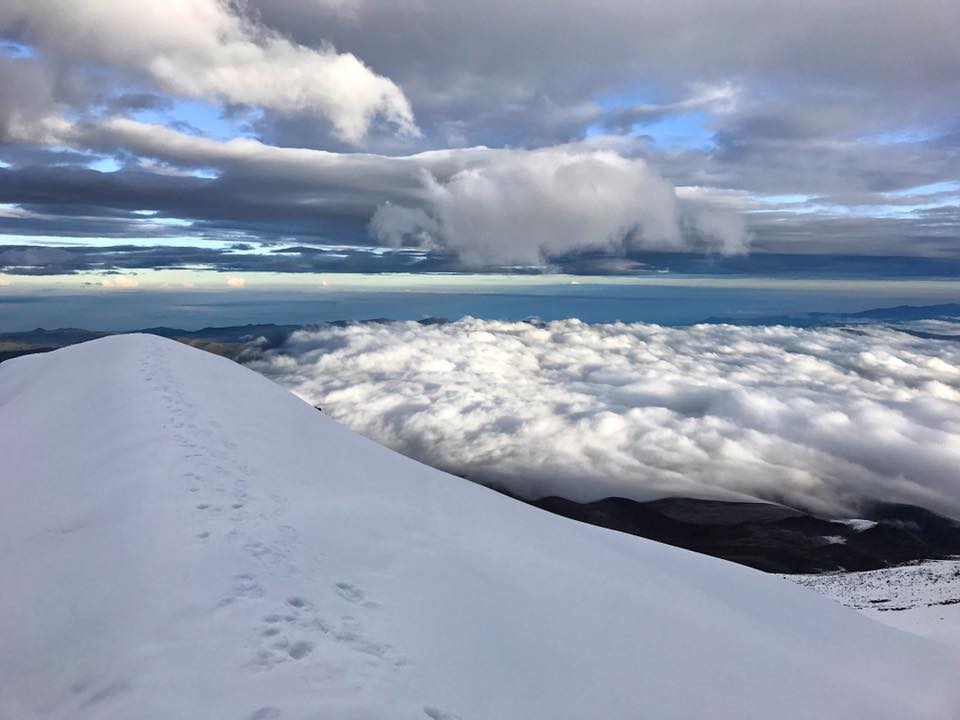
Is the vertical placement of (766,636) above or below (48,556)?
below

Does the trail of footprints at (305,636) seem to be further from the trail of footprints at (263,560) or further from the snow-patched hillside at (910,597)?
the snow-patched hillside at (910,597)

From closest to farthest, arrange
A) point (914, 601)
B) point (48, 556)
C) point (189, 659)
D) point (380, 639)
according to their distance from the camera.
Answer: point (189, 659), point (380, 639), point (48, 556), point (914, 601)

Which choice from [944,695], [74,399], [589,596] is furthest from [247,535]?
[944,695]

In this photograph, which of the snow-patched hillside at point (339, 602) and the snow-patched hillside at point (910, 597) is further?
the snow-patched hillside at point (910, 597)

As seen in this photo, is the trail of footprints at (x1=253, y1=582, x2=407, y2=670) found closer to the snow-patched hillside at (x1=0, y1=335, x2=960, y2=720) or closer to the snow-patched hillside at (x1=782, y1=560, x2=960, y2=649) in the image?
the snow-patched hillside at (x1=0, y1=335, x2=960, y2=720)

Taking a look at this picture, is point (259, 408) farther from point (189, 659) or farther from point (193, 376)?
point (189, 659)

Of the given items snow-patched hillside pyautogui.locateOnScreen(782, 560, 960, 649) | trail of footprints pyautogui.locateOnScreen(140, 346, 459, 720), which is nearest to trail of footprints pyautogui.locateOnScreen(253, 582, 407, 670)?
trail of footprints pyautogui.locateOnScreen(140, 346, 459, 720)

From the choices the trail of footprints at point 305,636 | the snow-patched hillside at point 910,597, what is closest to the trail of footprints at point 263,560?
the trail of footprints at point 305,636

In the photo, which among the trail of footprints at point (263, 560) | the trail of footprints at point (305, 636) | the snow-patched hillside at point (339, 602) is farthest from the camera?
the trail of footprints at point (263, 560)
